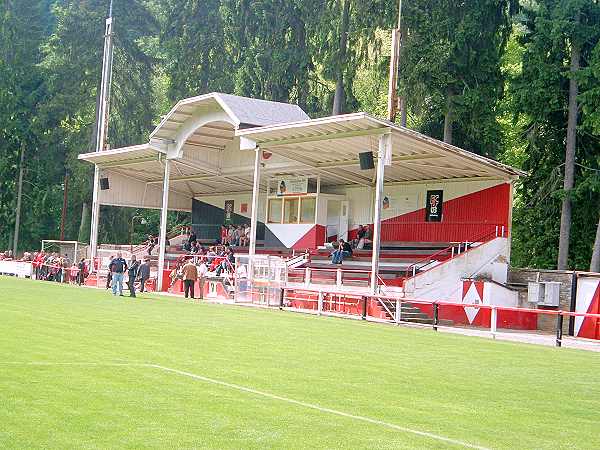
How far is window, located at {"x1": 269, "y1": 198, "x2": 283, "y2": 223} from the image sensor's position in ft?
154

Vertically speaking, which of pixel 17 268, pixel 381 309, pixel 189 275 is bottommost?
pixel 381 309

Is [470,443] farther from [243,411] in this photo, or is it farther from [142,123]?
[142,123]

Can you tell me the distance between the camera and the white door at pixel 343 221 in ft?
148

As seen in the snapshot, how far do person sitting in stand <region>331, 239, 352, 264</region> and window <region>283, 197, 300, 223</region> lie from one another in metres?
5.41

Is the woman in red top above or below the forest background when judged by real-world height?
below

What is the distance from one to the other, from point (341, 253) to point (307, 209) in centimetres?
606

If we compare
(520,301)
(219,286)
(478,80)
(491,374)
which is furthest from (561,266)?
(491,374)

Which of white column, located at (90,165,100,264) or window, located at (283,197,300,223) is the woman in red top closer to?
window, located at (283,197,300,223)

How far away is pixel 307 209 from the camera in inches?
1779

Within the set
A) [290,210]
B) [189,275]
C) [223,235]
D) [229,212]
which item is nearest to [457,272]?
[189,275]

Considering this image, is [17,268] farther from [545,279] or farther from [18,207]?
[545,279]

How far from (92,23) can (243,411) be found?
59242 mm

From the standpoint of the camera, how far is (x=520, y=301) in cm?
3609

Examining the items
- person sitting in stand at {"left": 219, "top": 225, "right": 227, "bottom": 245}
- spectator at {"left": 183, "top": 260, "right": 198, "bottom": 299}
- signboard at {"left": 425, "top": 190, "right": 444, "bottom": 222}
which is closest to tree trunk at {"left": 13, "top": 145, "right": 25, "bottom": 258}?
person sitting in stand at {"left": 219, "top": 225, "right": 227, "bottom": 245}
